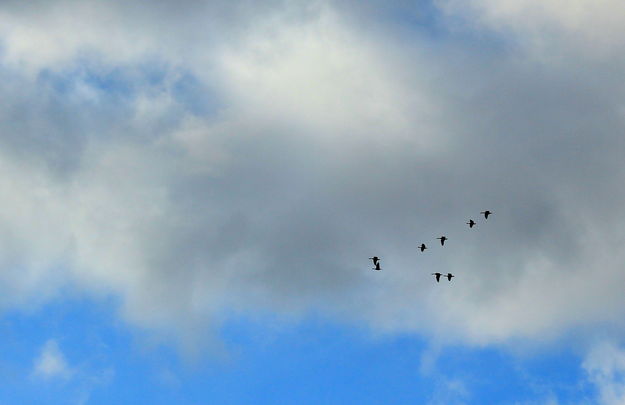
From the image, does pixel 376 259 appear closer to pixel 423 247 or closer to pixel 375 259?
pixel 375 259

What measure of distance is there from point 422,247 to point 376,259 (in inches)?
990

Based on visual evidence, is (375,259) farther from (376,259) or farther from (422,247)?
(422,247)

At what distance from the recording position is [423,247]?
198 meters

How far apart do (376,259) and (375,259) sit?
71 centimetres

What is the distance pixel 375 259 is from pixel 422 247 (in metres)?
25.7

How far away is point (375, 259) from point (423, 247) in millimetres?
26290

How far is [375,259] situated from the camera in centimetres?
19925

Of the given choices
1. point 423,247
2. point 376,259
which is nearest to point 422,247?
point 423,247

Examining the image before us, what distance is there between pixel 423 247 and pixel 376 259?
25.7 m

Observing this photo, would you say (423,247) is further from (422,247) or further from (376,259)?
(376,259)

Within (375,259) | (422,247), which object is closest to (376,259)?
(375,259)

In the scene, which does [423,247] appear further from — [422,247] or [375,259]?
[375,259]

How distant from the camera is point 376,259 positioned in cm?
19962
